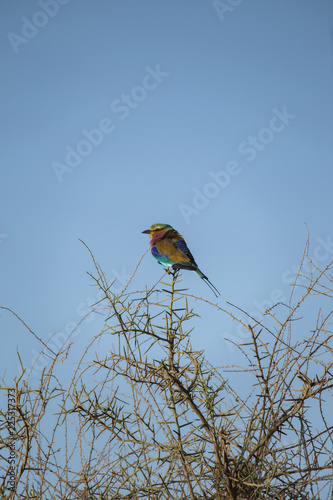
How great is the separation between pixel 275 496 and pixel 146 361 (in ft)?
2.24

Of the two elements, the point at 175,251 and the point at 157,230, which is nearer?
the point at 175,251

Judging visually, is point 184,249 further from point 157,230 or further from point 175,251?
point 157,230

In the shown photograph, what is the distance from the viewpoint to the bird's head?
489 cm

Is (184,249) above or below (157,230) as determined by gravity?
below

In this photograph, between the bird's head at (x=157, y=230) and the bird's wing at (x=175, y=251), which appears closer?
the bird's wing at (x=175, y=251)

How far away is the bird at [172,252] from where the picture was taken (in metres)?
4.43

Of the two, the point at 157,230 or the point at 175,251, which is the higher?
the point at 157,230

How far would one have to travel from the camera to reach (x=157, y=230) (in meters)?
5.02

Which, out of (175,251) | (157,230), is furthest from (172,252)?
(157,230)

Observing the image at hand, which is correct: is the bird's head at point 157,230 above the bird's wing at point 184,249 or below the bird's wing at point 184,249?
above

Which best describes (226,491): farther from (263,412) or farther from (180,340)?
(180,340)

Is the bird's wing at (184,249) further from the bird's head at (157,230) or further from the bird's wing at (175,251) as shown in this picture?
the bird's head at (157,230)

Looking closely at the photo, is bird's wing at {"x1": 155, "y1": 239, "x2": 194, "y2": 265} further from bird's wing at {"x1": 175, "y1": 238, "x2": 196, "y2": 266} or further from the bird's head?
the bird's head

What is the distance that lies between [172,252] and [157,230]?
0.57 meters
